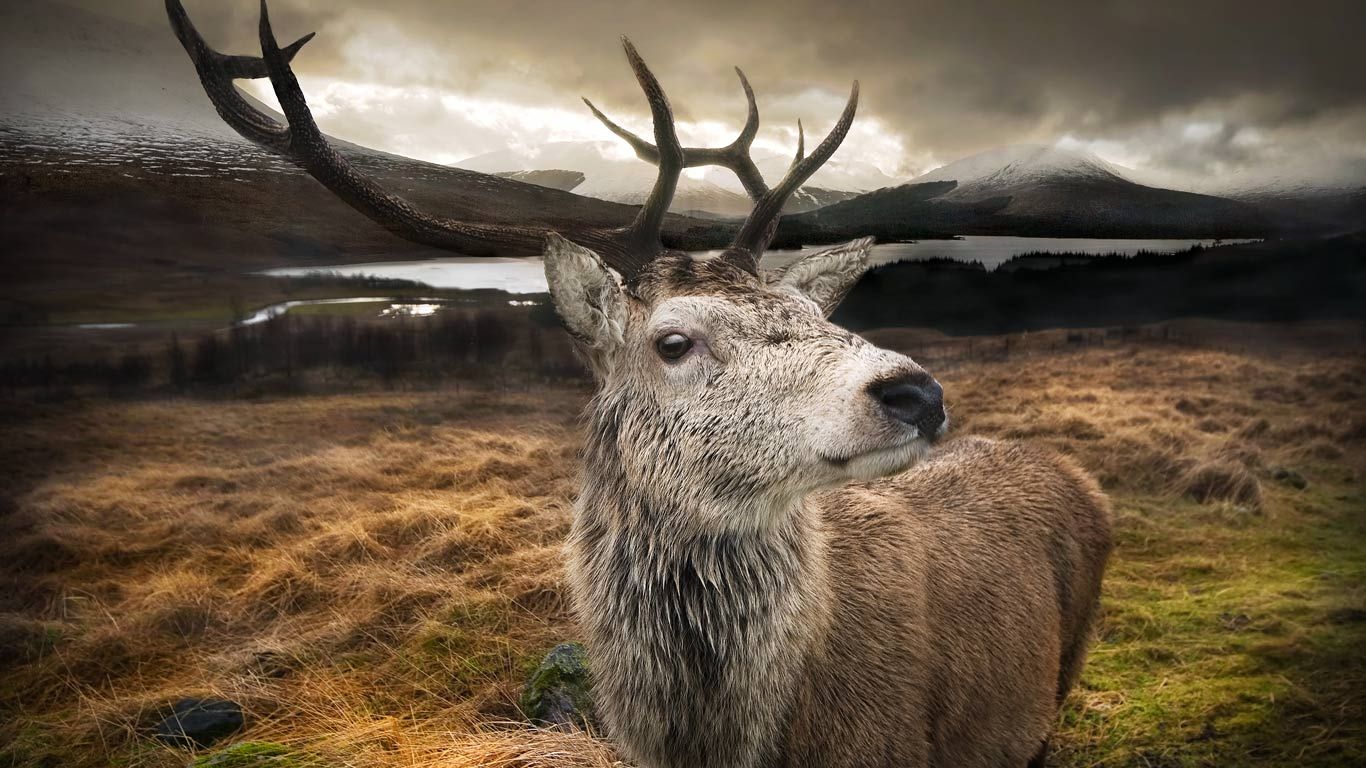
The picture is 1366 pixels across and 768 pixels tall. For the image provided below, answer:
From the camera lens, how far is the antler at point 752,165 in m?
2.34

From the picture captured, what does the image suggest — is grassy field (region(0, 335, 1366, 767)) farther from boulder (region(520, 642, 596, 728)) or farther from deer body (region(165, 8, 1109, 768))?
deer body (region(165, 8, 1109, 768))

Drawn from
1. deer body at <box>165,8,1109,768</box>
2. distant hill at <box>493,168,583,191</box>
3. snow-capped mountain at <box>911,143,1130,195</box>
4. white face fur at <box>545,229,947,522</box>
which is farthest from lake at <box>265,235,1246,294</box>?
white face fur at <box>545,229,947,522</box>

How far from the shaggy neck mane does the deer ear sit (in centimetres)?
28

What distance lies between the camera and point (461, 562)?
4129 millimetres

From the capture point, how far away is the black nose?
1438mm

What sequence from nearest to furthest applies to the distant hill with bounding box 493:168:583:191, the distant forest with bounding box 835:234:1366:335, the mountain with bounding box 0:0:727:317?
A: the mountain with bounding box 0:0:727:317 → the distant hill with bounding box 493:168:583:191 → the distant forest with bounding box 835:234:1366:335

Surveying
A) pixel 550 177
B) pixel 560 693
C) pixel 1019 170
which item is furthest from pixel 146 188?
pixel 1019 170

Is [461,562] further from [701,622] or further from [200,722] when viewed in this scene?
[701,622]

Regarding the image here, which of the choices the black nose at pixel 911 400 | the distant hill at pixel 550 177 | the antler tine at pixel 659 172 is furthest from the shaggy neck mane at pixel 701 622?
the distant hill at pixel 550 177

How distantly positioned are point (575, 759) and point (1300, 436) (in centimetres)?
589

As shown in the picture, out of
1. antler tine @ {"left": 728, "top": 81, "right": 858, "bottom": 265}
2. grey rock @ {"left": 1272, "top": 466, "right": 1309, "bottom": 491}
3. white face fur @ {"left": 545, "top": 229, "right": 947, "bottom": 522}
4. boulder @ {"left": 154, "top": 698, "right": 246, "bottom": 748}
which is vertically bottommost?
boulder @ {"left": 154, "top": 698, "right": 246, "bottom": 748}

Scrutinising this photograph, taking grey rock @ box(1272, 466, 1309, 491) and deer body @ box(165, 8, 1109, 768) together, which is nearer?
deer body @ box(165, 8, 1109, 768)

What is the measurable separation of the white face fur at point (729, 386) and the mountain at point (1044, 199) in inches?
143

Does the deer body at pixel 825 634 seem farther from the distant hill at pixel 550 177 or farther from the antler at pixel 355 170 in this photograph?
the distant hill at pixel 550 177
